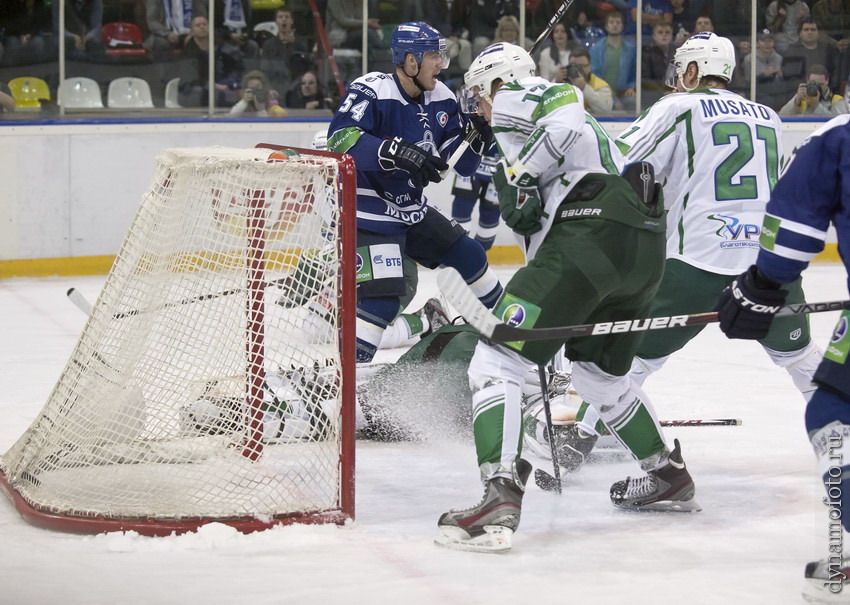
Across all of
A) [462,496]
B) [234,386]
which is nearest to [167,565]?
[234,386]

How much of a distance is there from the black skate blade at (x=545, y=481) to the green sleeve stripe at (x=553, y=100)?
3.03 feet

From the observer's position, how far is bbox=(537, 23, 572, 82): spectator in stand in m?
8.43

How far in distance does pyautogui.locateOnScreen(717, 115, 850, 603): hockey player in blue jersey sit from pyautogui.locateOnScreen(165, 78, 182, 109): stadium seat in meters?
5.62

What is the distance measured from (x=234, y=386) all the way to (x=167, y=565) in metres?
0.63

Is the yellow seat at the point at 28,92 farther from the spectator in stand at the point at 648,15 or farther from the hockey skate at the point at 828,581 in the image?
the hockey skate at the point at 828,581

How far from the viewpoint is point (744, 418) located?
4.23 metres

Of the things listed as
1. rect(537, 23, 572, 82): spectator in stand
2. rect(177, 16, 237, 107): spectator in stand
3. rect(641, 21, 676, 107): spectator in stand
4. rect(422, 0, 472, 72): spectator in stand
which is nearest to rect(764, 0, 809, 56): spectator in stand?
rect(641, 21, 676, 107): spectator in stand

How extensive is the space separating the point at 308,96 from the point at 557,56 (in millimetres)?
1601

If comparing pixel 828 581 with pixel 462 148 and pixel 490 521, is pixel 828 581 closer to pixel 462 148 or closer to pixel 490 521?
pixel 490 521

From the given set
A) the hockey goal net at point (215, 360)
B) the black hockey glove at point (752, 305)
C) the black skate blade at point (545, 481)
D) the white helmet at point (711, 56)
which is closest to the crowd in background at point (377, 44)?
the hockey goal net at point (215, 360)

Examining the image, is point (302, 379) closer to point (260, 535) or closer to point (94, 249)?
point (260, 535)

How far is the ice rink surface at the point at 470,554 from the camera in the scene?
8.38 ft

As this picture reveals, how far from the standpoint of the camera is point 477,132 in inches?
174

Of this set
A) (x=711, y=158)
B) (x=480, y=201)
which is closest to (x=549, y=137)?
(x=711, y=158)
